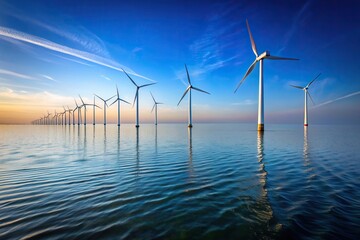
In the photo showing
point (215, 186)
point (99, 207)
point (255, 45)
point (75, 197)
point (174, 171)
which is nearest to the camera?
point (99, 207)

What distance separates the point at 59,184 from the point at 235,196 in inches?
417

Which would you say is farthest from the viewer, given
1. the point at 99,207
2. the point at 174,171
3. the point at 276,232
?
the point at 174,171

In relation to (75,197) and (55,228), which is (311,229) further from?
(75,197)

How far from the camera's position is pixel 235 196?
348 inches

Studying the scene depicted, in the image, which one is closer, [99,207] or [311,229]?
[311,229]

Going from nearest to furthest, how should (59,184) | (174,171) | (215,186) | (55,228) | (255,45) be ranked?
(55,228)
(215,186)
(59,184)
(174,171)
(255,45)

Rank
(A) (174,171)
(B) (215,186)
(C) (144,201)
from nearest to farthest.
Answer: (C) (144,201), (B) (215,186), (A) (174,171)

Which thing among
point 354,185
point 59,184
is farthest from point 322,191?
point 59,184

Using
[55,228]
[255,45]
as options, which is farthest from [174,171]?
[255,45]

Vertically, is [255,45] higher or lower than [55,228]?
higher

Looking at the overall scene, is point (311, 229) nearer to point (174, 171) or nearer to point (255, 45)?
point (174, 171)

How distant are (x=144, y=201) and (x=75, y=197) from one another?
366 centimetres

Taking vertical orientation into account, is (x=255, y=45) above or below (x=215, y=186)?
above

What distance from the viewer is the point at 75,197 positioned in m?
8.97
